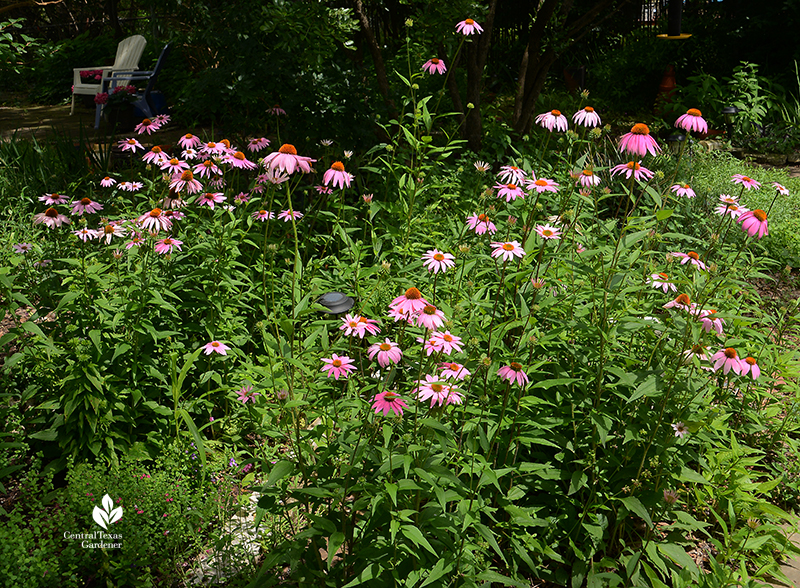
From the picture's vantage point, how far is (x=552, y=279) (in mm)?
2186

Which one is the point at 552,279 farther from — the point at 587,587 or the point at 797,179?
the point at 797,179

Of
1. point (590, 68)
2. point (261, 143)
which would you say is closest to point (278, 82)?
point (261, 143)

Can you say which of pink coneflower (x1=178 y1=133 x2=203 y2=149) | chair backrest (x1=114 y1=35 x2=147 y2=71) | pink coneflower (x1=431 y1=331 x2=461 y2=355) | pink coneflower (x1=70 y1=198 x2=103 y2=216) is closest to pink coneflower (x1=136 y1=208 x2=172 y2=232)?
pink coneflower (x1=70 y1=198 x2=103 y2=216)

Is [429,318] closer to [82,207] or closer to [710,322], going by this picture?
[710,322]

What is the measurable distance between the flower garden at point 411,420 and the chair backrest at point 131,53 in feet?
17.4

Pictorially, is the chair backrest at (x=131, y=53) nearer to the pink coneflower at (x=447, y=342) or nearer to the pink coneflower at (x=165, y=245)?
the pink coneflower at (x=165, y=245)

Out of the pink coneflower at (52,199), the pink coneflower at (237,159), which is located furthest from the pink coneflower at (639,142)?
the pink coneflower at (52,199)

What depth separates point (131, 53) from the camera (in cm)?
727

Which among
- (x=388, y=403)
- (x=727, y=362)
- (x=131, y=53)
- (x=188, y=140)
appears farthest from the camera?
(x=131, y=53)

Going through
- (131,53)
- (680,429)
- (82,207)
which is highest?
(82,207)

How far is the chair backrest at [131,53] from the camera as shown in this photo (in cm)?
720

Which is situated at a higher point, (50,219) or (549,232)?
(549,232)

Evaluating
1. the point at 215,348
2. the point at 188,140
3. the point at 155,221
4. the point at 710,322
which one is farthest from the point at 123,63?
the point at 710,322

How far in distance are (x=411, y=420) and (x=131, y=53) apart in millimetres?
7193
